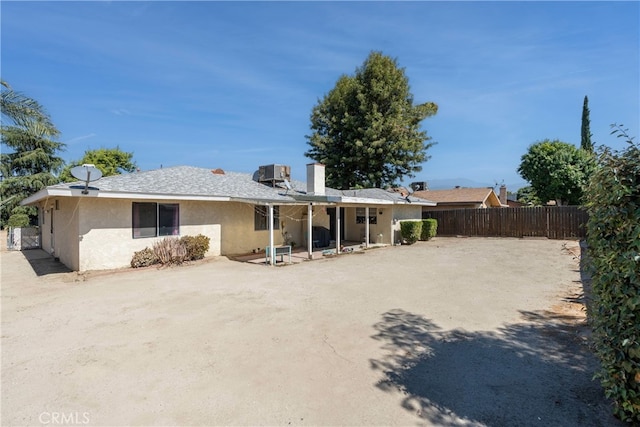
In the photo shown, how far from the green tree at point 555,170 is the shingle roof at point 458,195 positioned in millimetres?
3993

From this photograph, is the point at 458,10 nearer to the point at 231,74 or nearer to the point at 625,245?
the point at 625,245

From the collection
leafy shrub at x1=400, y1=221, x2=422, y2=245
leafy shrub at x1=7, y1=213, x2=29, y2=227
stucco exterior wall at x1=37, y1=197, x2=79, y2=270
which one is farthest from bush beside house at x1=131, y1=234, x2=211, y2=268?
leafy shrub at x1=7, y1=213, x2=29, y2=227

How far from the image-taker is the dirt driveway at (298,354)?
3.22 metres

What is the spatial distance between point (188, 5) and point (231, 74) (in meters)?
5.83

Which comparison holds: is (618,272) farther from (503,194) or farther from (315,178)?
(503,194)

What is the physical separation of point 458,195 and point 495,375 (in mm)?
28227

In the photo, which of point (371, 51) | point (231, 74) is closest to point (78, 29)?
point (231, 74)

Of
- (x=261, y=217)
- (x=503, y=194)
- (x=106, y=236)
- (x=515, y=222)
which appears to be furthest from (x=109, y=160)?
(x=503, y=194)

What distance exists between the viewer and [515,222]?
Result: 21.2 metres

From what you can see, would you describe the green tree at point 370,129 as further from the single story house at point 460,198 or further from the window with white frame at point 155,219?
the window with white frame at point 155,219

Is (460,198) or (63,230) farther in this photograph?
(460,198)

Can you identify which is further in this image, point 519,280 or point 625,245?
point 519,280

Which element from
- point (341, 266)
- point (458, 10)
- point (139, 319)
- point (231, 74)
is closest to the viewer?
point (139, 319)

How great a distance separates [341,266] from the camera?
38.9ft
